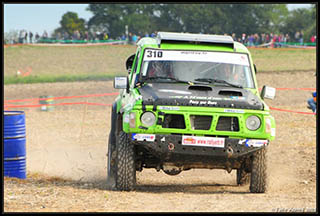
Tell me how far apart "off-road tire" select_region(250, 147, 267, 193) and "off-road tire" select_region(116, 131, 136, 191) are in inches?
65.4

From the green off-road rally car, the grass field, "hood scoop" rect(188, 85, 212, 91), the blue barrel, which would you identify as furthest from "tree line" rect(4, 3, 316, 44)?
"hood scoop" rect(188, 85, 212, 91)

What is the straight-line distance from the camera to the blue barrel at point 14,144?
11.1 metres

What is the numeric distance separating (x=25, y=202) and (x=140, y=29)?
220ft

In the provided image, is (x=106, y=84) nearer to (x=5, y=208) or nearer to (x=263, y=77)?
(x=263, y=77)

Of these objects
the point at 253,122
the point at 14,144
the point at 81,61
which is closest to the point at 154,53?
the point at 253,122

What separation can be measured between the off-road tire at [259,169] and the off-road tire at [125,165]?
5.45ft

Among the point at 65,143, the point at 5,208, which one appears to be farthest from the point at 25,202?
the point at 65,143

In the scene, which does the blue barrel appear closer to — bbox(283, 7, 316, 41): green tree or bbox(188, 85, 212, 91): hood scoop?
bbox(188, 85, 212, 91): hood scoop

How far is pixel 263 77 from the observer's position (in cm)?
3303

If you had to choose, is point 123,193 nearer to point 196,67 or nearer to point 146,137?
point 146,137

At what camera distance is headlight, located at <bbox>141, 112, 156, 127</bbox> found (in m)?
8.88

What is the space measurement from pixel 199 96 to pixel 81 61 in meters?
33.9

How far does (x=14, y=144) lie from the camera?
11203 mm

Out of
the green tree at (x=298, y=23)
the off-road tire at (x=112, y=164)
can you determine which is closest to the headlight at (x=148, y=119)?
the off-road tire at (x=112, y=164)
